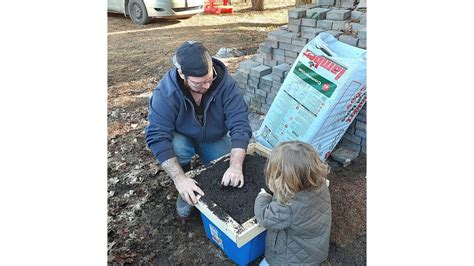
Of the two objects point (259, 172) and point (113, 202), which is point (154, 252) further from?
point (259, 172)

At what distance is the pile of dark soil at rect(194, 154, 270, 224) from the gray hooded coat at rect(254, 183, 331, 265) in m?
0.21

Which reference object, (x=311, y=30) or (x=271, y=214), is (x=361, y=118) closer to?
(x=311, y=30)

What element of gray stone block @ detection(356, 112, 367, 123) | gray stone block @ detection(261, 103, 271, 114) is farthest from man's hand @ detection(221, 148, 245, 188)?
gray stone block @ detection(261, 103, 271, 114)

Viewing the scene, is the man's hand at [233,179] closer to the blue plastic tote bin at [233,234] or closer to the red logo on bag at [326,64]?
the blue plastic tote bin at [233,234]

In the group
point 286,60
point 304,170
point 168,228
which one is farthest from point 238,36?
point 304,170

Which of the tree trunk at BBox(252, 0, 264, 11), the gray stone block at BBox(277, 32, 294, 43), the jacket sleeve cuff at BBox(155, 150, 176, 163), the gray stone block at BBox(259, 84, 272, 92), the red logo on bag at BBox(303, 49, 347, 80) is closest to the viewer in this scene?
the jacket sleeve cuff at BBox(155, 150, 176, 163)

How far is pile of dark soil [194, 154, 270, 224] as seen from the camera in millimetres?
2064

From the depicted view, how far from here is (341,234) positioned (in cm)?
239

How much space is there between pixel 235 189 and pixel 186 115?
2.08ft

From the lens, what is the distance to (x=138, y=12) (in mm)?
8680

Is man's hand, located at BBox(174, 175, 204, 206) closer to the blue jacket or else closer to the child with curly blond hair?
the blue jacket

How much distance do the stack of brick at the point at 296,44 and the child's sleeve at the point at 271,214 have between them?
150 centimetres

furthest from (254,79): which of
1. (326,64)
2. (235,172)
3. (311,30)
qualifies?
(235,172)

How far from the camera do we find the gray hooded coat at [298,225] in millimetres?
1729
